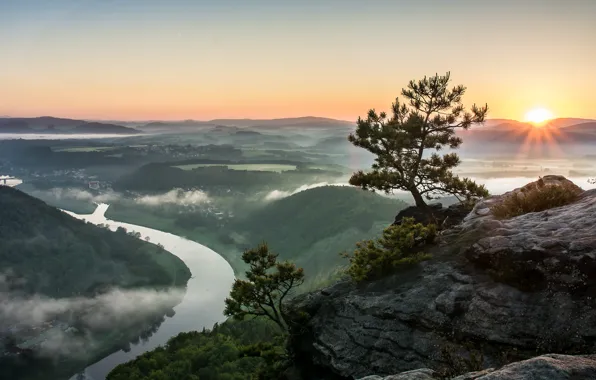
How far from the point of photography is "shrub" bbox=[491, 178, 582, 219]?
71.5 feet

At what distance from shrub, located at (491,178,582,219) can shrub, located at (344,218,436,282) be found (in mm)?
4504

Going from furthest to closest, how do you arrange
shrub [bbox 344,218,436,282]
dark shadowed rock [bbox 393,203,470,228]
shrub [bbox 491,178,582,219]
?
dark shadowed rock [bbox 393,203,470,228] < shrub [bbox 491,178,582,219] < shrub [bbox 344,218,436,282]

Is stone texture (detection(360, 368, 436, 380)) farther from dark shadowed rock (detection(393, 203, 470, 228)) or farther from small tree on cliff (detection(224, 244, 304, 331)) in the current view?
dark shadowed rock (detection(393, 203, 470, 228))

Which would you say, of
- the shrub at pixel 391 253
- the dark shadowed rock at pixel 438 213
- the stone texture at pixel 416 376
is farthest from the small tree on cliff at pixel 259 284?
the stone texture at pixel 416 376

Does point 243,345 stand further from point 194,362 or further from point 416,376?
point 194,362

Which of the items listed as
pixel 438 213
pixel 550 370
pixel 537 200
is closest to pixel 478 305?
pixel 550 370

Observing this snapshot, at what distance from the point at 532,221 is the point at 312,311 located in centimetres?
1138

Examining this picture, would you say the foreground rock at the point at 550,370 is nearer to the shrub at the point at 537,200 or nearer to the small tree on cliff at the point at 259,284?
the shrub at the point at 537,200

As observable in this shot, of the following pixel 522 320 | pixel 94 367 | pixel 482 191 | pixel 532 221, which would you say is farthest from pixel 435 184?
pixel 94 367

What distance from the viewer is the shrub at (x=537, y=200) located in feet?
71.5

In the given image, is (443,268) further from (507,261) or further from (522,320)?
(522,320)

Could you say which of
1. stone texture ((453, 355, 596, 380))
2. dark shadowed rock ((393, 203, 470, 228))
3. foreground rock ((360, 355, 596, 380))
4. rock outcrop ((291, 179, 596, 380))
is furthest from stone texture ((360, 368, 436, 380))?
dark shadowed rock ((393, 203, 470, 228))

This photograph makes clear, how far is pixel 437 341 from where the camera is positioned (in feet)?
53.6

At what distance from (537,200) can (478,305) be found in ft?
29.9
